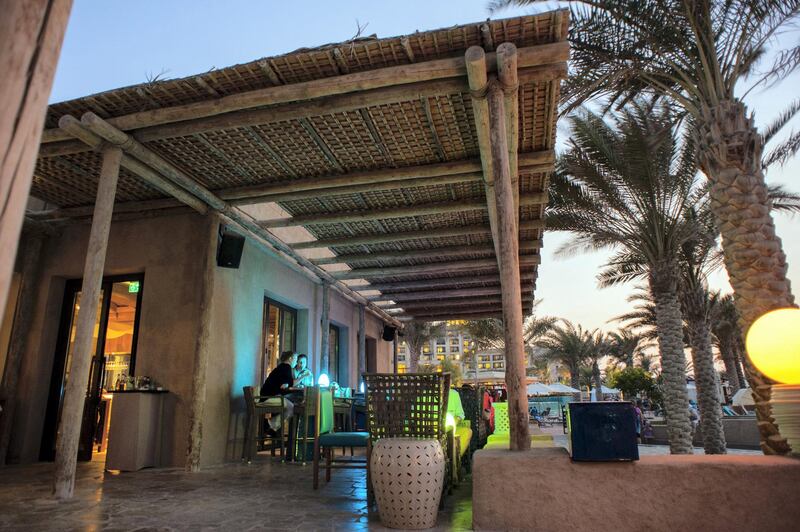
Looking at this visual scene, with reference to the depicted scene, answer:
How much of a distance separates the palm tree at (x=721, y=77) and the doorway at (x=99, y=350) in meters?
6.77

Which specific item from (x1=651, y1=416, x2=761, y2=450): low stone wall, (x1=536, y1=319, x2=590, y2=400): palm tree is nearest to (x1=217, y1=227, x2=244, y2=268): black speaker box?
(x1=651, y1=416, x2=761, y2=450): low stone wall

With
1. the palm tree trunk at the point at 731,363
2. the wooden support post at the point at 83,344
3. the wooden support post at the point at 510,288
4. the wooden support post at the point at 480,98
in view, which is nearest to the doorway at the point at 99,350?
the wooden support post at the point at 83,344

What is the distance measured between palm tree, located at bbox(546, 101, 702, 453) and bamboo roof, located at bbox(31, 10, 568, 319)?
1.57 m

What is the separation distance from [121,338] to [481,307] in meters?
8.72

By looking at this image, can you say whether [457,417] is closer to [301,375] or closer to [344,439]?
[344,439]

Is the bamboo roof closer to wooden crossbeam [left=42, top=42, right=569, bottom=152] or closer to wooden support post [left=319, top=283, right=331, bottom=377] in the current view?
wooden crossbeam [left=42, top=42, right=569, bottom=152]

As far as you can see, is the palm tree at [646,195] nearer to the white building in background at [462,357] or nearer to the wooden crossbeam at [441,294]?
the wooden crossbeam at [441,294]

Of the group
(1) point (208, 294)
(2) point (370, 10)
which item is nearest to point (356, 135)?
(2) point (370, 10)

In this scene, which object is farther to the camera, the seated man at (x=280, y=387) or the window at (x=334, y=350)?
the window at (x=334, y=350)

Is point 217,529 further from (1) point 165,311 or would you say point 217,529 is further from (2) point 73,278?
(2) point 73,278

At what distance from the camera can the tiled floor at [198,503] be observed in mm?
3619

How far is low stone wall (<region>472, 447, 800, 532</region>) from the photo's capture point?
2938mm

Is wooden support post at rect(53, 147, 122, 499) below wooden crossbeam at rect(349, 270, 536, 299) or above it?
below

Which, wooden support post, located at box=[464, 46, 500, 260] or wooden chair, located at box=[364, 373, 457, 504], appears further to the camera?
wooden support post, located at box=[464, 46, 500, 260]
